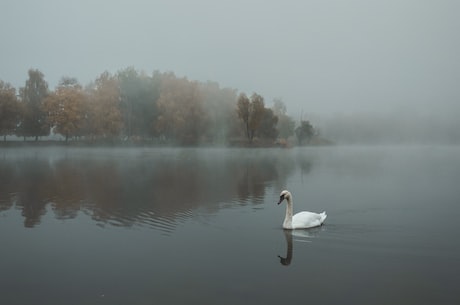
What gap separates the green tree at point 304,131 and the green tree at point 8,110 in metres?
105

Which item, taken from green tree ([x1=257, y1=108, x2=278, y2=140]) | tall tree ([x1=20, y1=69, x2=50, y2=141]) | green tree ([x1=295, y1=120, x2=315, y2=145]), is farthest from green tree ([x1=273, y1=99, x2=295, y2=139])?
tall tree ([x1=20, y1=69, x2=50, y2=141])

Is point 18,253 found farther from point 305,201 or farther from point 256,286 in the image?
point 305,201

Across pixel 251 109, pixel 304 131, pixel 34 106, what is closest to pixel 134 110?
pixel 34 106

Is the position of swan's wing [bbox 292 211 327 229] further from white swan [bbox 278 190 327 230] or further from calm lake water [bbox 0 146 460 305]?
calm lake water [bbox 0 146 460 305]

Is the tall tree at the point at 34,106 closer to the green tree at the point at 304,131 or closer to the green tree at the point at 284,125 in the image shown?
the green tree at the point at 284,125

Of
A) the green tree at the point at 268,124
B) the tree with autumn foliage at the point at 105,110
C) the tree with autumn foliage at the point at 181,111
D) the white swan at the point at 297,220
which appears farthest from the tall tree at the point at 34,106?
the white swan at the point at 297,220

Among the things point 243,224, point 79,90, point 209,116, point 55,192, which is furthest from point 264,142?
point 243,224

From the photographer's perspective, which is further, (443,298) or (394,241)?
(394,241)

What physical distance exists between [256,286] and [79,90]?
403ft

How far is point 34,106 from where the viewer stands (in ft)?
404

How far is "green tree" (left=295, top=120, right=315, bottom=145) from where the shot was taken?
177 metres

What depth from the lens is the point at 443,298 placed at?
10328mm

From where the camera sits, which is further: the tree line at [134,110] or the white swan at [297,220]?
Result: the tree line at [134,110]

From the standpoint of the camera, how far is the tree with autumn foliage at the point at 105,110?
113000 millimetres
